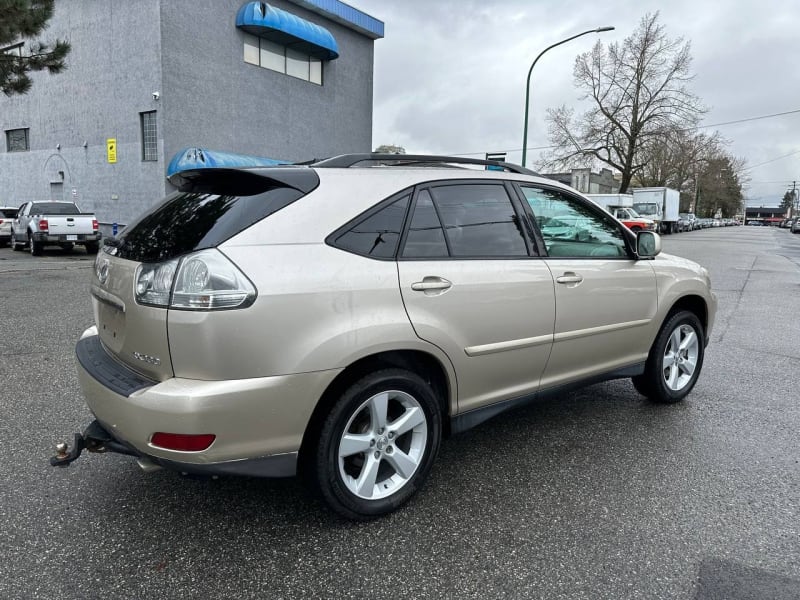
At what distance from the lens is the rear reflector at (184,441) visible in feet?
7.41

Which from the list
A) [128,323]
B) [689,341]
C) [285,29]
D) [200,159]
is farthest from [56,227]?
[689,341]

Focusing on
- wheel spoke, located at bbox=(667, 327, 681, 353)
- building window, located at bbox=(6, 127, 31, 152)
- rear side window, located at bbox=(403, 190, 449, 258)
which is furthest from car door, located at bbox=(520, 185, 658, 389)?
building window, located at bbox=(6, 127, 31, 152)

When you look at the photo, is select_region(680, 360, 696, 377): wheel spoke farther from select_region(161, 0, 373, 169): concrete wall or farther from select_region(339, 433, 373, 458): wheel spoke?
select_region(161, 0, 373, 169): concrete wall

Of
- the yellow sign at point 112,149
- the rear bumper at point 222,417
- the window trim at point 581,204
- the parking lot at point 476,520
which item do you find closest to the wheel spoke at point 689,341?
the parking lot at point 476,520

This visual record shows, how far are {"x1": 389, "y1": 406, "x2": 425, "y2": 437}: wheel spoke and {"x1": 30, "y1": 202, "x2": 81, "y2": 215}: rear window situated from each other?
17.2m

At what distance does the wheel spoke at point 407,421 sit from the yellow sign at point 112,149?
72.2ft

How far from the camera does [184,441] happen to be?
→ 2270mm

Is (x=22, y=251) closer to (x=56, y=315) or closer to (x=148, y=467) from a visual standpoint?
(x=56, y=315)

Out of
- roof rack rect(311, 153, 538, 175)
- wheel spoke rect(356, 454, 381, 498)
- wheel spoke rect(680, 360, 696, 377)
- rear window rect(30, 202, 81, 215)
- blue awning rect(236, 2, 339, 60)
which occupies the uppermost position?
blue awning rect(236, 2, 339, 60)

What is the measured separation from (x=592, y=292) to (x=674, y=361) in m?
1.35

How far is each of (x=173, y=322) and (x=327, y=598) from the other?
3.97ft

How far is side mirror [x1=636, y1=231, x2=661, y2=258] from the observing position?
4.02 meters

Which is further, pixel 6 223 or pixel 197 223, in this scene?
→ pixel 6 223

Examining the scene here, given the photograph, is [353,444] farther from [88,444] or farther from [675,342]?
[675,342]
